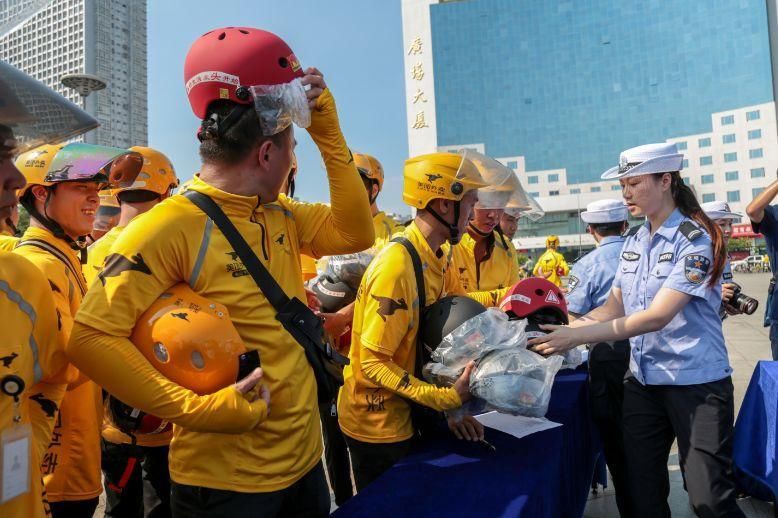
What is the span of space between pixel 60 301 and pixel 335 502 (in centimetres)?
262

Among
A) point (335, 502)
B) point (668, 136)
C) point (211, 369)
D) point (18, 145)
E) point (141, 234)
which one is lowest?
point (335, 502)

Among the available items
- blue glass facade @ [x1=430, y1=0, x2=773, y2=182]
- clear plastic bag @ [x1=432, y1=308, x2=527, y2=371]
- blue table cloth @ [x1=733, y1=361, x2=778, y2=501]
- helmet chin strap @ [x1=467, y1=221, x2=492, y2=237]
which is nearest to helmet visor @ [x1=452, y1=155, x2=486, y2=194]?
clear plastic bag @ [x1=432, y1=308, x2=527, y2=371]

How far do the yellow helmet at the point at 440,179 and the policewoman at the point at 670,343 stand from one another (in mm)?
837

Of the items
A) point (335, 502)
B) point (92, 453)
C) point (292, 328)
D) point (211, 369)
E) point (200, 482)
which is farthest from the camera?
point (335, 502)

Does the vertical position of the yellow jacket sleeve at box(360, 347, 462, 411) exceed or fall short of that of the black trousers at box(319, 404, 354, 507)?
it exceeds it

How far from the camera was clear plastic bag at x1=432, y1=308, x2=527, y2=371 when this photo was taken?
2137mm

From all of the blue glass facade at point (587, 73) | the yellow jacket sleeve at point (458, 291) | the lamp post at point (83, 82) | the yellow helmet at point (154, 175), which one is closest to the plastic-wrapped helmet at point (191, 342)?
the yellow jacket sleeve at point (458, 291)

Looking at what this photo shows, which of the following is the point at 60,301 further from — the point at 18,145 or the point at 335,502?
the point at 335,502

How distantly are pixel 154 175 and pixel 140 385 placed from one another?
2183 mm

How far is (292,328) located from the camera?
1.65 meters

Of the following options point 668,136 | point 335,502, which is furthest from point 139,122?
point 668,136

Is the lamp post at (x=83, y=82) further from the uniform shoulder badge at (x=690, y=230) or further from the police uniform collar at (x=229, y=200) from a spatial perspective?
the uniform shoulder badge at (x=690, y=230)

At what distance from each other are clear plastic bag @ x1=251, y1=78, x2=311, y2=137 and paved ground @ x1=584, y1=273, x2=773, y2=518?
12.0 ft

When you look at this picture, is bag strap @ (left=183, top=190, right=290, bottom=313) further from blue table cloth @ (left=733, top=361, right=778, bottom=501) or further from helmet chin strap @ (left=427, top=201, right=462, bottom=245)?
blue table cloth @ (left=733, top=361, right=778, bottom=501)
